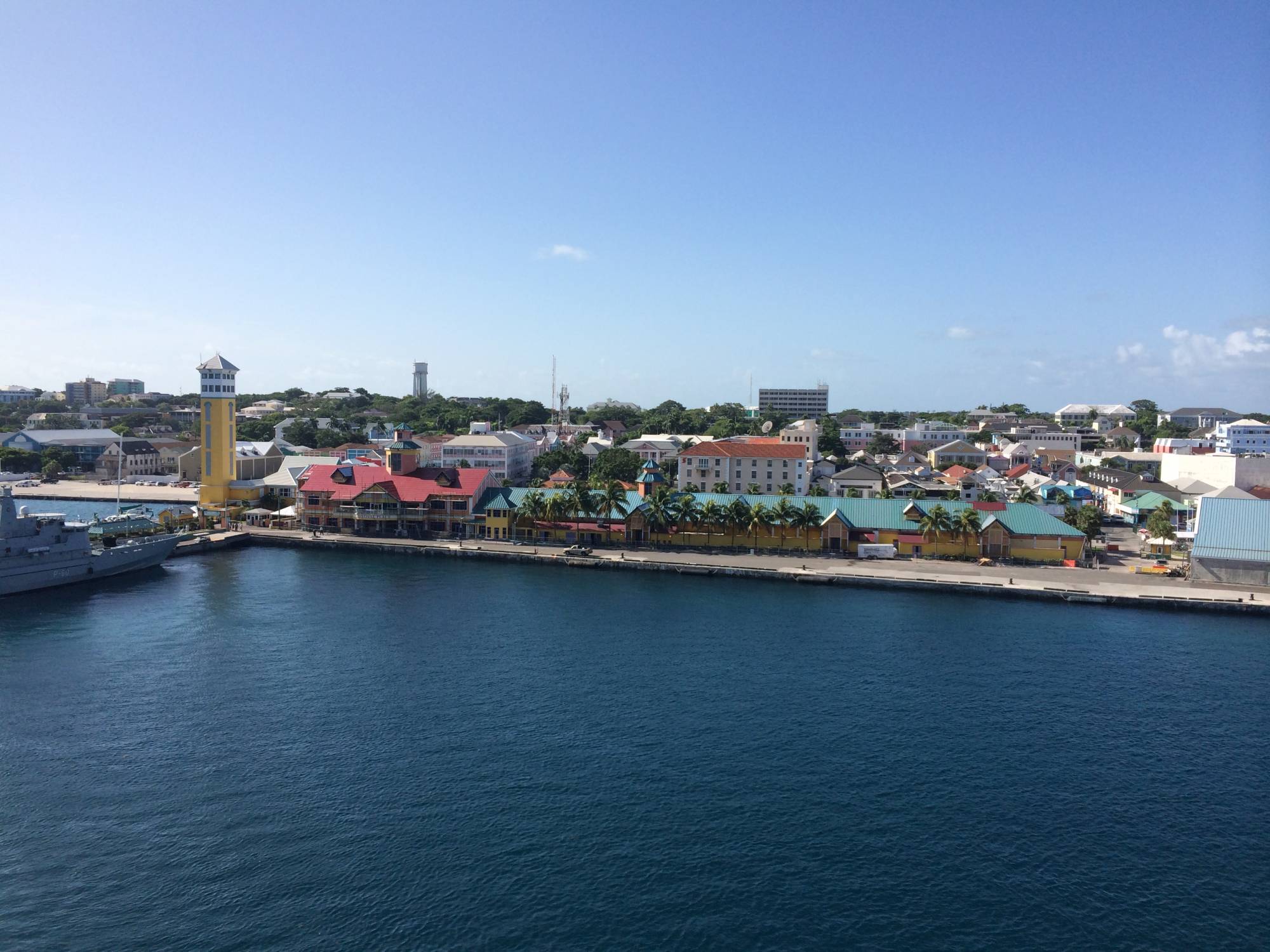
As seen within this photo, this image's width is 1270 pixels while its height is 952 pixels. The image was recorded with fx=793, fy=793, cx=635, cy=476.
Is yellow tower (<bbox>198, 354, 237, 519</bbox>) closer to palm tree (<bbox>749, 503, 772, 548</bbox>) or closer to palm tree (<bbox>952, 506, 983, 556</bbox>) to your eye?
palm tree (<bbox>749, 503, 772, 548</bbox>)

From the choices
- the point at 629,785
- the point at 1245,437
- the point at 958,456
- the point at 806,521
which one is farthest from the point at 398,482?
the point at 1245,437

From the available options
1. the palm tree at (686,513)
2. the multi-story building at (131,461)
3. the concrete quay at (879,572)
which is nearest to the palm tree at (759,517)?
the concrete quay at (879,572)

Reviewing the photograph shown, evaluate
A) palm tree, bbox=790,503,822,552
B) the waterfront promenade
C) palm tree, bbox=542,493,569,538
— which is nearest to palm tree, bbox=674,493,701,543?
palm tree, bbox=790,503,822,552

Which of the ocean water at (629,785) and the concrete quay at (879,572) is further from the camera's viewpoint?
the concrete quay at (879,572)

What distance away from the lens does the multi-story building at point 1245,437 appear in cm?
12769

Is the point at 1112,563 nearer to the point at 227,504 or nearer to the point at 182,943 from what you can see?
the point at 182,943

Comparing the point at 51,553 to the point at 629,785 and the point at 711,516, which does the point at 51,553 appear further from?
the point at 629,785

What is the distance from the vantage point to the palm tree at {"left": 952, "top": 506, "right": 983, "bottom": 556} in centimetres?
6538

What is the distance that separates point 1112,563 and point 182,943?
2705 inches

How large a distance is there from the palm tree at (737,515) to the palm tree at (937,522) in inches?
586

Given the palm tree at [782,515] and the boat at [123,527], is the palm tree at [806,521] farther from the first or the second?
the boat at [123,527]

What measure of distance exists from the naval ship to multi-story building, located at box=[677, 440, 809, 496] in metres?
55.3

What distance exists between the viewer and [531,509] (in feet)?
244

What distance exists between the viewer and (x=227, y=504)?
86.4 metres
